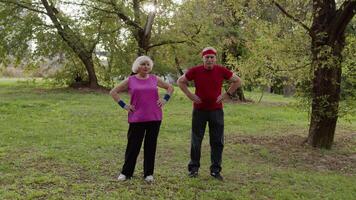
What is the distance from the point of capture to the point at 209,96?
662cm

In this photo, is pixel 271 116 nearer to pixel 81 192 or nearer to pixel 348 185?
pixel 348 185

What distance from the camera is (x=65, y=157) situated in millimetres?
7957

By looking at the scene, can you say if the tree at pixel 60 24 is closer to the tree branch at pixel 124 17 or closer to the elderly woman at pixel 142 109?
the tree branch at pixel 124 17

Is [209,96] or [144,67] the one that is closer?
[144,67]

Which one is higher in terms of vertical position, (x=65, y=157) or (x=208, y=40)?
(x=208, y=40)

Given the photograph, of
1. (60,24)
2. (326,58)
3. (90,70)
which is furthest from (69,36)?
(326,58)

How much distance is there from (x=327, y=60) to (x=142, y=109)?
4294 mm

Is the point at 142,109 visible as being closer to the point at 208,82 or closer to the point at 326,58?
the point at 208,82

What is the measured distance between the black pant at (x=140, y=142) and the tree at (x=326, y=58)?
4.06 metres

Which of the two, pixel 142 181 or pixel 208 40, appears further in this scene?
pixel 208 40

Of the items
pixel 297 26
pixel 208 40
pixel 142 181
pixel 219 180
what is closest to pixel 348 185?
pixel 219 180

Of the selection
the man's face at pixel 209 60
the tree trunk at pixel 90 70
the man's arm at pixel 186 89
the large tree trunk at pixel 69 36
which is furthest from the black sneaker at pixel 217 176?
the tree trunk at pixel 90 70

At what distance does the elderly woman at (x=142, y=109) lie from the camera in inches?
249

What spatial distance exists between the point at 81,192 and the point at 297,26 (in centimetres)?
656
